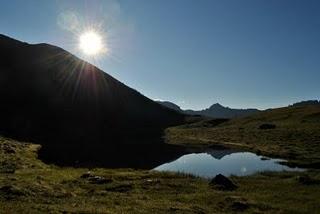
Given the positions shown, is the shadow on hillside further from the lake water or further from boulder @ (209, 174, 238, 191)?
boulder @ (209, 174, 238, 191)

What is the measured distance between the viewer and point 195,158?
95812 mm

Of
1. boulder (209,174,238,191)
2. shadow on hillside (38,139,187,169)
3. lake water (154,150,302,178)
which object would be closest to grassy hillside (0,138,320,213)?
boulder (209,174,238,191)

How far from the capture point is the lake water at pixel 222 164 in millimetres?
70812

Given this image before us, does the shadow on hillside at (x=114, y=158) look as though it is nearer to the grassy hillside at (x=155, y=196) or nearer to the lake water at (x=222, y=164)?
the lake water at (x=222, y=164)

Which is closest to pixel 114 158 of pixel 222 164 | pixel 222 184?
pixel 222 164

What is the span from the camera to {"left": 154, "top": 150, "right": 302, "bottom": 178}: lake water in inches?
2788

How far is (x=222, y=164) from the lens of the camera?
83062 mm

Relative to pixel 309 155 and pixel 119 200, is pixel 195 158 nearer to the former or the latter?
pixel 309 155

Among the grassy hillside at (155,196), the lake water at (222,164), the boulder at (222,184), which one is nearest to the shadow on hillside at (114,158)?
the lake water at (222,164)

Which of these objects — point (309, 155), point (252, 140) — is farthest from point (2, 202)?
Result: point (252, 140)

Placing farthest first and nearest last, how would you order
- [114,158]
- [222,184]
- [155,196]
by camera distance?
[114,158]
[222,184]
[155,196]

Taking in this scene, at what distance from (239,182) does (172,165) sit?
37.7 metres

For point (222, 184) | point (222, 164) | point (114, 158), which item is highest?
point (114, 158)

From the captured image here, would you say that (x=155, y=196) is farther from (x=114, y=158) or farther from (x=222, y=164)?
(x=114, y=158)
